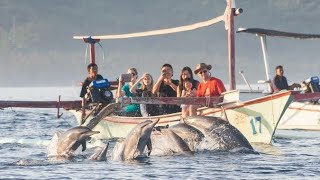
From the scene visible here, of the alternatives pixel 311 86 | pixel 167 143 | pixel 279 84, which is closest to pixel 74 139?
pixel 167 143

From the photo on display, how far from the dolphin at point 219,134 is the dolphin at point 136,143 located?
68.8 inches

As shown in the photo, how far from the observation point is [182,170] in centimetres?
1862

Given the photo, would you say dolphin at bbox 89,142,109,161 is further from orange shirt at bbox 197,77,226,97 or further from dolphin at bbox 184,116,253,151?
orange shirt at bbox 197,77,226,97

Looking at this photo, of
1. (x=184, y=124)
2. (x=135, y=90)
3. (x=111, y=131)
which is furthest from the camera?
(x=111, y=131)

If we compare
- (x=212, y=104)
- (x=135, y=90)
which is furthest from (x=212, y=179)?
(x=135, y=90)

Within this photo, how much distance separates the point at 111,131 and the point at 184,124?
726cm

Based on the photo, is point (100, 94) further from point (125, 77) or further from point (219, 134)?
point (219, 134)

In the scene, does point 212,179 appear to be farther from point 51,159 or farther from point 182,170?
point 51,159

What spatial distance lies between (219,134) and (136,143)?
2.22 m

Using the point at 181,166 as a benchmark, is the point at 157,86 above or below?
above

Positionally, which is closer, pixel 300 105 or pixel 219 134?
pixel 219 134

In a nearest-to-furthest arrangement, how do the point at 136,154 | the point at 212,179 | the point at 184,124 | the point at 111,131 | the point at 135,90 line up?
the point at 212,179 < the point at 136,154 < the point at 184,124 < the point at 135,90 < the point at 111,131

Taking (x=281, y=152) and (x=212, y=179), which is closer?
(x=212, y=179)

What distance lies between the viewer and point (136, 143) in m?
19.8
